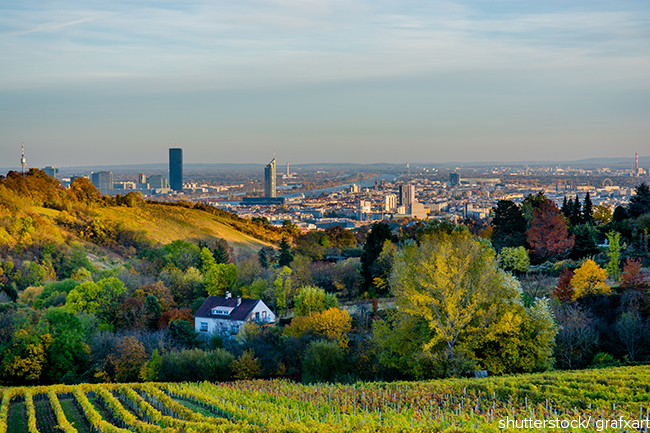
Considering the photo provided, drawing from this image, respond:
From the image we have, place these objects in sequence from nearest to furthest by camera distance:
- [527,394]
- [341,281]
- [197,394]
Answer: [527,394] → [197,394] → [341,281]

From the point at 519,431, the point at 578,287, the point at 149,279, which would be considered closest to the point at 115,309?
the point at 149,279

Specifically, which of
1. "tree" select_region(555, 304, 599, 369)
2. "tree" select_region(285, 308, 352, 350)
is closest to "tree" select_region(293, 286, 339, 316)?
"tree" select_region(285, 308, 352, 350)

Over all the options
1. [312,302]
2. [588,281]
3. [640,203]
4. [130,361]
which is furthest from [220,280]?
[640,203]

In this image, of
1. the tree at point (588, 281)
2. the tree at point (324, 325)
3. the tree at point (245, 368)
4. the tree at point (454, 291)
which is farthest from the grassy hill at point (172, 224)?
the tree at point (454, 291)

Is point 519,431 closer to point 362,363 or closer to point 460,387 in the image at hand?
point 460,387

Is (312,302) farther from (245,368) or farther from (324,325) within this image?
(245,368)

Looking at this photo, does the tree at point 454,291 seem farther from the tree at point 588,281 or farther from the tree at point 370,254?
the tree at point 370,254
